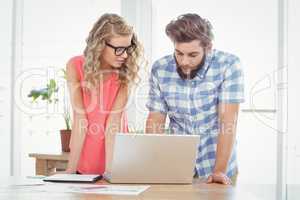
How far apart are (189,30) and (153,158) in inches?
29.2

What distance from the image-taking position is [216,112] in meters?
2.43

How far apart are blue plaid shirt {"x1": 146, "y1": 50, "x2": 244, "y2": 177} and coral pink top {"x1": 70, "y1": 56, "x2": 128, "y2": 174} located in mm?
258

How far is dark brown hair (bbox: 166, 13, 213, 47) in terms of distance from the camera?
231cm

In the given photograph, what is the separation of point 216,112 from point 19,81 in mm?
2314

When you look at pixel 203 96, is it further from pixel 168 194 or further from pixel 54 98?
pixel 54 98

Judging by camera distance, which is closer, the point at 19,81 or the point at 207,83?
the point at 207,83

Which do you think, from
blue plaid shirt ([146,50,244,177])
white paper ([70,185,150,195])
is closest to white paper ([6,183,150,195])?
white paper ([70,185,150,195])

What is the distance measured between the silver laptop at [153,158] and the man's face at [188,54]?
629mm

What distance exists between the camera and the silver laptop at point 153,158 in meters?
1.83

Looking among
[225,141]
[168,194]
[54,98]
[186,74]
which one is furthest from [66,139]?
[168,194]

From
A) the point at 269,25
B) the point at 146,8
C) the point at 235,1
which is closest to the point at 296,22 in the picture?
the point at 269,25

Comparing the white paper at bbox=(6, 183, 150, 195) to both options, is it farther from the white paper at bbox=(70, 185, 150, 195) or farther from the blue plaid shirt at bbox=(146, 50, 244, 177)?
the blue plaid shirt at bbox=(146, 50, 244, 177)

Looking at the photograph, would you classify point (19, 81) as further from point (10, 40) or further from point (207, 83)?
point (207, 83)

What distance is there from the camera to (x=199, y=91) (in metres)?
2.42
